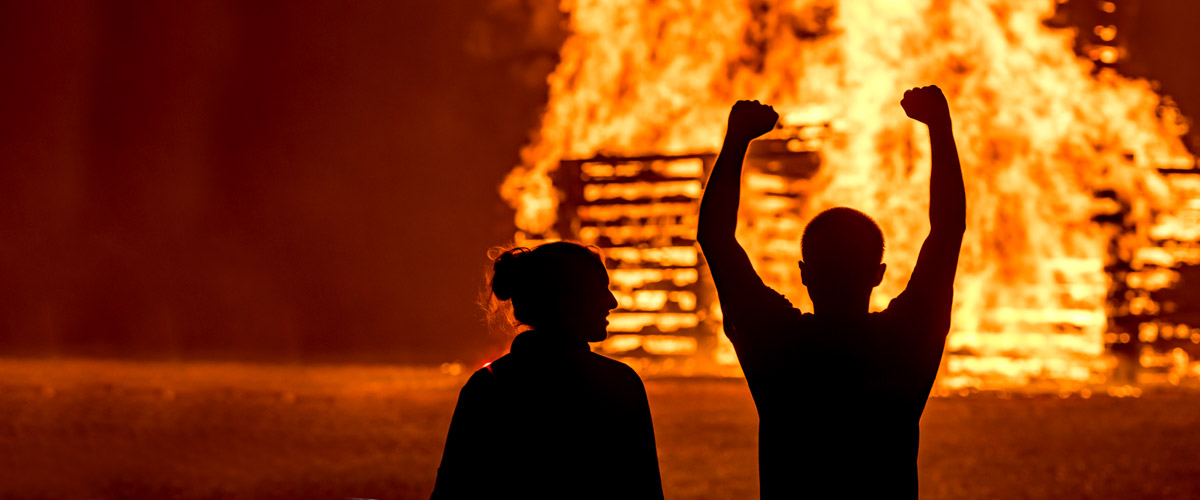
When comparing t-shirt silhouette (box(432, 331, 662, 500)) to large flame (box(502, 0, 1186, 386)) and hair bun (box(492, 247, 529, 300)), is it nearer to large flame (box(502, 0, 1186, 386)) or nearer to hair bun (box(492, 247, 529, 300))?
hair bun (box(492, 247, 529, 300))

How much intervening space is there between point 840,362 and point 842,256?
16cm

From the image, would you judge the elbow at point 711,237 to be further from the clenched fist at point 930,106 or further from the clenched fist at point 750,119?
the clenched fist at point 930,106

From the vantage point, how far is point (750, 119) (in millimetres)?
2328

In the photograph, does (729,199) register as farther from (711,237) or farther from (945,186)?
(945,186)

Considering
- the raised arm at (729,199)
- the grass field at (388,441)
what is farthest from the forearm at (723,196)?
the grass field at (388,441)

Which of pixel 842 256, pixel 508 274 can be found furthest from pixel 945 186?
pixel 508 274

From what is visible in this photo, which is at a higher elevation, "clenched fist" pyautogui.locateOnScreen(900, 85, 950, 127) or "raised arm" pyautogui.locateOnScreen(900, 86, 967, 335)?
"clenched fist" pyautogui.locateOnScreen(900, 85, 950, 127)

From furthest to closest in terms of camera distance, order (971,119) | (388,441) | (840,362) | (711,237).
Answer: (971,119)
(388,441)
(711,237)
(840,362)

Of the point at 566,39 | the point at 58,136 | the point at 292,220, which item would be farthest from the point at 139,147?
the point at 566,39

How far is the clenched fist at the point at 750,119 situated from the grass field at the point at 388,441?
5238 mm

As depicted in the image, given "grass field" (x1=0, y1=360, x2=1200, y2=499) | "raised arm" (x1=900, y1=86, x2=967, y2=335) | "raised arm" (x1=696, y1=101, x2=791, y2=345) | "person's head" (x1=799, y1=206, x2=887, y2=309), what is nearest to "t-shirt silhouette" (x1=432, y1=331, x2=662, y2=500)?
"raised arm" (x1=696, y1=101, x2=791, y2=345)

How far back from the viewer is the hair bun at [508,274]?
221 cm

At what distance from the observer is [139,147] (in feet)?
83.4

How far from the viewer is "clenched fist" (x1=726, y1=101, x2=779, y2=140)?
2.32 metres
